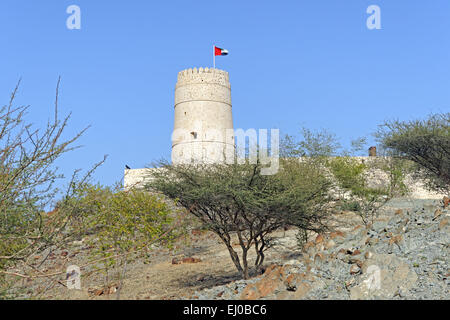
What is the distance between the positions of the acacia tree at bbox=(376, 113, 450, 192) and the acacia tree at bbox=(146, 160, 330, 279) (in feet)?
18.1

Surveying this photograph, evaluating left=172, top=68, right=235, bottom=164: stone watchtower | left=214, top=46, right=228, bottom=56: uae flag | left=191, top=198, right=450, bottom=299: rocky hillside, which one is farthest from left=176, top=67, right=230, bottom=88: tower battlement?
left=191, top=198, right=450, bottom=299: rocky hillside

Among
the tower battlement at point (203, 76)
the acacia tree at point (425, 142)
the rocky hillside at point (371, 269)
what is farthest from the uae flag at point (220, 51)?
the rocky hillside at point (371, 269)

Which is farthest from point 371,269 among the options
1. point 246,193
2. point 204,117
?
point 204,117

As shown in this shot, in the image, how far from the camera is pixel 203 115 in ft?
106

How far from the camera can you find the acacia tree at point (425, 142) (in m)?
20.3

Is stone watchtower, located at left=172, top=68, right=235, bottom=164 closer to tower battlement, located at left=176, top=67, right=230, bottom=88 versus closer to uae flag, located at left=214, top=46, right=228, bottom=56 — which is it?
tower battlement, located at left=176, top=67, right=230, bottom=88

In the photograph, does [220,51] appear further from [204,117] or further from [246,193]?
[246,193]

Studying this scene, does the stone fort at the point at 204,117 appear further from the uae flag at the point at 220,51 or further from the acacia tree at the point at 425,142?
the acacia tree at the point at 425,142

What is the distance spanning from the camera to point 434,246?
1077 centimetres

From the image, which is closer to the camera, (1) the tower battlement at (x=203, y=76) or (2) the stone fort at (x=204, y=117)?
(2) the stone fort at (x=204, y=117)

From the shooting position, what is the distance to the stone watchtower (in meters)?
32.3

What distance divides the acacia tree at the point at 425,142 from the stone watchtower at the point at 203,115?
480 inches
